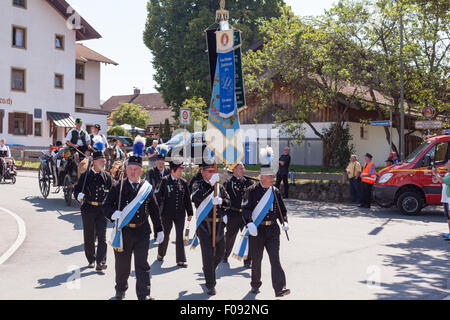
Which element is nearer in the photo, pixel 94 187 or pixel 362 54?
pixel 94 187

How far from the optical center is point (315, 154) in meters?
32.6

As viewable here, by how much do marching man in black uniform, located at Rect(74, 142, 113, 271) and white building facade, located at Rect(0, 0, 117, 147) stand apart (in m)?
32.3

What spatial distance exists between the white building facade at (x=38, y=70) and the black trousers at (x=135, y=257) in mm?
34725

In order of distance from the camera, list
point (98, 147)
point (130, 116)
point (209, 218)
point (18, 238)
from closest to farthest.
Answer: point (209, 218) → point (18, 238) → point (98, 147) → point (130, 116)

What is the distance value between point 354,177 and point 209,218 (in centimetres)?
1186

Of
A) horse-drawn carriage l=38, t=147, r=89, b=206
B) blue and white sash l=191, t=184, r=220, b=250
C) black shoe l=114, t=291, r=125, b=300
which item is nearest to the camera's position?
black shoe l=114, t=291, r=125, b=300

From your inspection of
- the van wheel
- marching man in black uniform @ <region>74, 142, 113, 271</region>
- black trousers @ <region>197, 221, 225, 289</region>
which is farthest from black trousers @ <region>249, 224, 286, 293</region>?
the van wheel

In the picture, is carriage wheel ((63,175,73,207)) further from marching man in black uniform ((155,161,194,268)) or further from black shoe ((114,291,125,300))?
black shoe ((114,291,125,300))

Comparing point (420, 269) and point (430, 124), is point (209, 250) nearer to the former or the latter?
point (420, 269)

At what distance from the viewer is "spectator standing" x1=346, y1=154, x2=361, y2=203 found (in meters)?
18.2

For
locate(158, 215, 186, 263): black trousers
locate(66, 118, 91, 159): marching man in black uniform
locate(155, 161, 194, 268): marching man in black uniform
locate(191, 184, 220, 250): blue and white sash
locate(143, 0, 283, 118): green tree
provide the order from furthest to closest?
1. locate(143, 0, 283, 118): green tree
2. locate(66, 118, 91, 159): marching man in black uniform
3. locate(155, 161, 194, 268): marching man in black uniform
4. locate(158, 215, 186, 263): black trousers
5. locate(191, 184, 220, 250): blue and white sash

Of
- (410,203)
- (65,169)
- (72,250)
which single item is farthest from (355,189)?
(72,250)

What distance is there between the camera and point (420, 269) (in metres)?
8.41

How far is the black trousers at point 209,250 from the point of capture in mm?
6820
